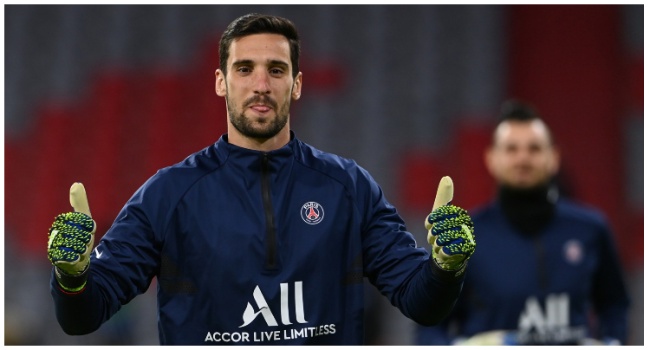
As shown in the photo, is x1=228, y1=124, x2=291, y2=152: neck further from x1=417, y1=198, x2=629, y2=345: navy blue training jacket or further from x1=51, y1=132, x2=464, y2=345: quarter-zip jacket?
x1=417, y1=198, x2=629, y2=345: navy blue training jacket

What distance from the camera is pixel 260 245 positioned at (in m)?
2.32

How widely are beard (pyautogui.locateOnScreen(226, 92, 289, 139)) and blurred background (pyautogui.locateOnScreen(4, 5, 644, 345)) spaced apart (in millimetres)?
4899

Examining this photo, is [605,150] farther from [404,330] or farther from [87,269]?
[87,269]

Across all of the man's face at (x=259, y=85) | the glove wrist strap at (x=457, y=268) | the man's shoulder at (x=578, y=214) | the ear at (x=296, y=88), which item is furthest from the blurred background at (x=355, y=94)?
the glove wrist strap at (x=457, y=268)

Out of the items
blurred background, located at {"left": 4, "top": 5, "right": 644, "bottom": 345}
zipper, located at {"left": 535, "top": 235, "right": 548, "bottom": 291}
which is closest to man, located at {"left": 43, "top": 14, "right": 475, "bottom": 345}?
zipper, located at {"left": 535, "top": 235, "right": 548, "bottom": 291}

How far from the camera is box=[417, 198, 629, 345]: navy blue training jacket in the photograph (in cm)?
385

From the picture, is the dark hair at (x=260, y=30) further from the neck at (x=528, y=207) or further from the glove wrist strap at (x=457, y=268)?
the neck at (x=528, y=207)

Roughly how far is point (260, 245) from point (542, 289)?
6.37ft

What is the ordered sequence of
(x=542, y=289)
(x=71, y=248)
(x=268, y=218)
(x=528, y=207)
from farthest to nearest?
(x=528, y=207) < (x=542, y=289) < (x=268, y=218) < (x=71, y=248)

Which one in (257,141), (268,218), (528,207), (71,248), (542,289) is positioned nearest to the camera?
(71,248)

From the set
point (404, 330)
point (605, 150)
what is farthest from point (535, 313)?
point (605, 150)

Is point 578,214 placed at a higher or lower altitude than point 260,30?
lower

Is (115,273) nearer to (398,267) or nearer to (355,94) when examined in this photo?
(398,267)

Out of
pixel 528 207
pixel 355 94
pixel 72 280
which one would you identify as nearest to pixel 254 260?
pixel 72 280
